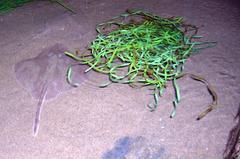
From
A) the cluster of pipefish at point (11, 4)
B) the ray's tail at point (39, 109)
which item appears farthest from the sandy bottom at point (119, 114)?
the cluster of pipefish at point (11, 4)

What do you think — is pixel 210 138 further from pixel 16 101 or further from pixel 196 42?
pixel 16 101

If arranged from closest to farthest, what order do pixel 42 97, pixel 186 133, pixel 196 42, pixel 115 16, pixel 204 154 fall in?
1. pixel 204 154
2. pixel 186 133
3. pixel 42 97
4. pixel 196 42
5. pixel 115 16

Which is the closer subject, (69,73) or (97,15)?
(69,73)

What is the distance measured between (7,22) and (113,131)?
158 cm

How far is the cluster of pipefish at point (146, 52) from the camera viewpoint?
5.59ft

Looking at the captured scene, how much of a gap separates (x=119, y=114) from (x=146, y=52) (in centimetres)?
50

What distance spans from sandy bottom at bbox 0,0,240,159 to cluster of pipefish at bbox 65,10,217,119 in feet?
0.17

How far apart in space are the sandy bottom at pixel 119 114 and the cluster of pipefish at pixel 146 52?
53mm

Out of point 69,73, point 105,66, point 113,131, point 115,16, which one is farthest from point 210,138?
point 115,16

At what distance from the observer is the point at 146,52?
184cm

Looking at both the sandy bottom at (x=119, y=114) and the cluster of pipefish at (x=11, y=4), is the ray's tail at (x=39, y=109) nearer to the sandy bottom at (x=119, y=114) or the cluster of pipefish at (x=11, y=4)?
the sandy bottom at (x=119, y=114)

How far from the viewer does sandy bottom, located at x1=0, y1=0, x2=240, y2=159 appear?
4.55 feet

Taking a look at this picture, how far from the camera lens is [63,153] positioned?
Result: 1.40m

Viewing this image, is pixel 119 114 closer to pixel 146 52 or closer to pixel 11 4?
pixel 146 52
